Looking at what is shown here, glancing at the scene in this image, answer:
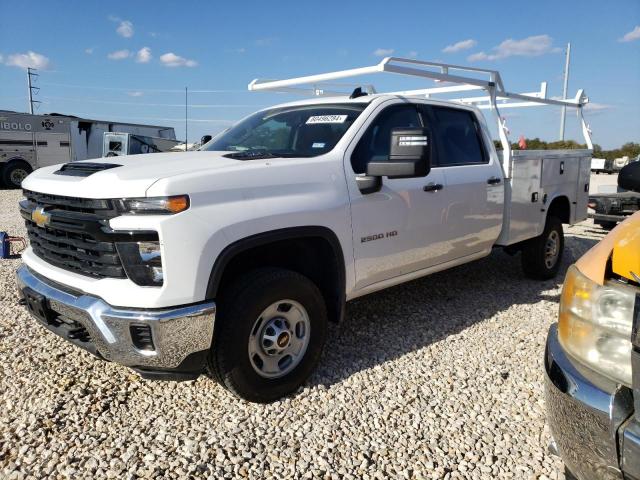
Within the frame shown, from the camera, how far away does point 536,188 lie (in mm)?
5297

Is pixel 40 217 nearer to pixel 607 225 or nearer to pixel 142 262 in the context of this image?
pixel 142 262

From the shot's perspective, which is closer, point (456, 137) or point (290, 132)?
point (290, 132)

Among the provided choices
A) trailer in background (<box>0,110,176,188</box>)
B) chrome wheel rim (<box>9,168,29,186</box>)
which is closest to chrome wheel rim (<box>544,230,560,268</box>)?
trailer in background (<box>0,110,176,188</box>)

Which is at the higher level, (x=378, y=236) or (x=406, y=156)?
(x=406, y=156)

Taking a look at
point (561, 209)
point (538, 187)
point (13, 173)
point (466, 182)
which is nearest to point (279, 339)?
point (466, 182)

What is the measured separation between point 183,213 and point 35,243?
146cm

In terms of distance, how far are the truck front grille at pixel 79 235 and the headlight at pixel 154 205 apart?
0.23 ft

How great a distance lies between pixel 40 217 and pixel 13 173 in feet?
65.7

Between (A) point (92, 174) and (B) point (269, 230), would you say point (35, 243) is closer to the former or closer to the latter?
(A) point (92, 174)

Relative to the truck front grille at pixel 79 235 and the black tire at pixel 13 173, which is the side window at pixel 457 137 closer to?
the truck front grille at pixel 79 235

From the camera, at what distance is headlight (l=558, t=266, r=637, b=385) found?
1664 millimetres

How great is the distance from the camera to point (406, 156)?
3.05 m

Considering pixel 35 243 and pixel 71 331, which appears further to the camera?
pixel 35 243

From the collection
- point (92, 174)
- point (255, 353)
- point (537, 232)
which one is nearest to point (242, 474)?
point (255, 353)
